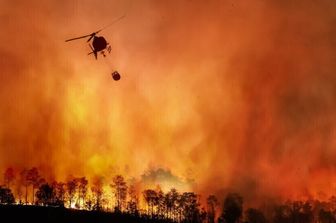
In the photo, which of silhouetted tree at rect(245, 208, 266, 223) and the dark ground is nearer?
the dark ground

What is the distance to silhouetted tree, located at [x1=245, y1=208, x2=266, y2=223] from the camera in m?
192

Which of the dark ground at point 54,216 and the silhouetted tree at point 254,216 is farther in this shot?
the silhouetted tree at point 254,216

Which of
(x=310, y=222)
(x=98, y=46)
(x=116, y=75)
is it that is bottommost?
(x=310, y=222)

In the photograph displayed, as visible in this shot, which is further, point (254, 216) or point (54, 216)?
point (254, 216)

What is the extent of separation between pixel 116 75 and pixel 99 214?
89414mm

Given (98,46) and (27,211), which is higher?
(98,46)

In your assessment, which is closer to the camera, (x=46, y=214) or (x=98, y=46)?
(x=98, y=46)

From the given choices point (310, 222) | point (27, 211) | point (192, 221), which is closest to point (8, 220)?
point (27, 211)

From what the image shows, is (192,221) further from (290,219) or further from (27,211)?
(27,211)

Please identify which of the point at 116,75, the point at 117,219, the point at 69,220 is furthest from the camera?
the point at 117,219

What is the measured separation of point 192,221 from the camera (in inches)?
7741

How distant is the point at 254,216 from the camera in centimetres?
19475

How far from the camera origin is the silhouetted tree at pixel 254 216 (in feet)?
629

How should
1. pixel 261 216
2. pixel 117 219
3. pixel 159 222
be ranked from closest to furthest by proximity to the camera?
pixel 117 219 → pixel 159 222 → pixel 261 216
